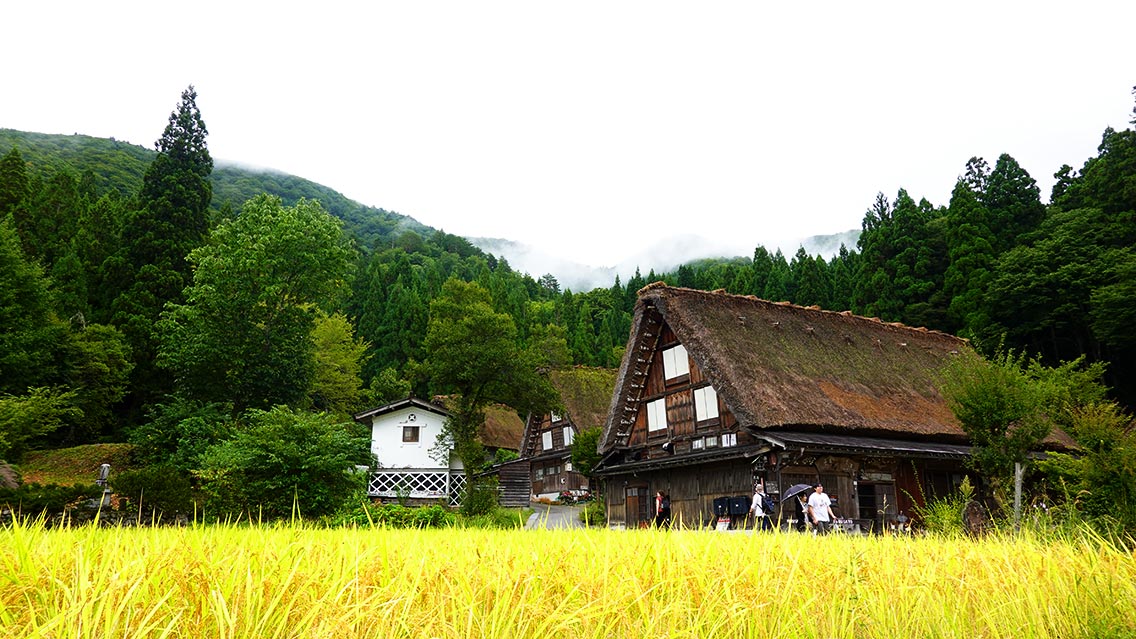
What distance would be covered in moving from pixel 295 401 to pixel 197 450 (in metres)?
5.57

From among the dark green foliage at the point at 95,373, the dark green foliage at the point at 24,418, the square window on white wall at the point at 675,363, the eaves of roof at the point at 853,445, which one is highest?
the dark green foliage at the point at 95,373

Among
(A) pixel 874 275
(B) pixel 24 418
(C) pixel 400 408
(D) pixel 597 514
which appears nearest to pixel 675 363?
→ (D) pixel 597 514

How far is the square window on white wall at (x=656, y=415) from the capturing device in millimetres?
23547

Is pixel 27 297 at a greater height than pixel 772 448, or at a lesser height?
greater

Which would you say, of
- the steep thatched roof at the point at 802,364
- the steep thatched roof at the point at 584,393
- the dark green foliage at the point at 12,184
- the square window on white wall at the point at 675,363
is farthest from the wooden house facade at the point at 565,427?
the dark green foliage at the point at 12,184

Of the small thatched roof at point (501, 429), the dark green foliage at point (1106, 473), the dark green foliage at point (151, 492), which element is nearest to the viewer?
the dark green foliage at point (1106, 473)

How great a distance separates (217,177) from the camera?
5522 inches

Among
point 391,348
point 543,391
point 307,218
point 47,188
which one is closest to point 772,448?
point 543,391

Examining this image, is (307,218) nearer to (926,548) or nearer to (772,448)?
(772,448)

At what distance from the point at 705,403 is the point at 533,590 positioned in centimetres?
1912

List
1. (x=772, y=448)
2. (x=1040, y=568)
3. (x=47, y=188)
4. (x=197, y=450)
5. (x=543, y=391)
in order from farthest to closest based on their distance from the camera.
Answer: (x=47, y=188) → (x=543, y=391) → (x=197, y=450) → (x=772, y=448) → (x=1040, y=568)

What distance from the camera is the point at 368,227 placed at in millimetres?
136375

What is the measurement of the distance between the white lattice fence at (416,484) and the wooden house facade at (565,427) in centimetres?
561

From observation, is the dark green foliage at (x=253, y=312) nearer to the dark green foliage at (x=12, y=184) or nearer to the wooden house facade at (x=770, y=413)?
the wooden house facade at (x=770, y=413)
